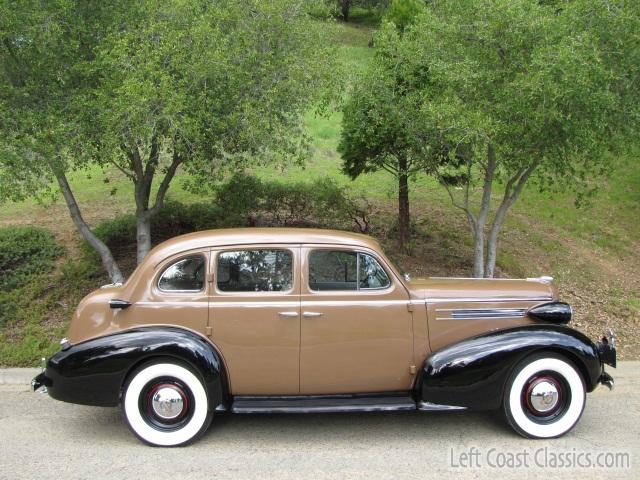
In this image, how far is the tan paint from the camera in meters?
5.06

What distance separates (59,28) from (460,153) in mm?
4847

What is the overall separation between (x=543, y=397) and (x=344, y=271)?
192cm

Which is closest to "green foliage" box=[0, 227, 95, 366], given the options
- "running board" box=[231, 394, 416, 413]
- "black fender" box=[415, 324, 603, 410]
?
"running board" box=[231, 394, 416, 413]

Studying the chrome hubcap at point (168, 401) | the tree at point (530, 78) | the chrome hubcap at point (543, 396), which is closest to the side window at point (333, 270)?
the chrome hubcap at point (168, 401)

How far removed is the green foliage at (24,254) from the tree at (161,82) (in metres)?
2.25

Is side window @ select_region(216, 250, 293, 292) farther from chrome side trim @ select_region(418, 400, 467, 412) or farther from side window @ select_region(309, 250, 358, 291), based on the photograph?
chrome side trim @ select_region(418, 400, 467, 412)

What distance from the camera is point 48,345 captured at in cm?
714

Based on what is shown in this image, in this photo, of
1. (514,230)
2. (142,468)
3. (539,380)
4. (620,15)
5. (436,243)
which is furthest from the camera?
(514,230)

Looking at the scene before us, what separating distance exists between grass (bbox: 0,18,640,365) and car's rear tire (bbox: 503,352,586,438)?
2731 mm

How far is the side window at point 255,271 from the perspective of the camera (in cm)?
519

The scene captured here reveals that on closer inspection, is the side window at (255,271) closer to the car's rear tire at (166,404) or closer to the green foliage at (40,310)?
Answer: the car's rear tire at (166,404)

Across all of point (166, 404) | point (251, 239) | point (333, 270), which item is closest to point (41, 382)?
point (166, 404)

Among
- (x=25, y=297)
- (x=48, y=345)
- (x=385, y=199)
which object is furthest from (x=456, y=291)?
(x=385, y=199)

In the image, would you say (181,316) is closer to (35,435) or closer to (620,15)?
(35,435)
